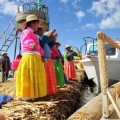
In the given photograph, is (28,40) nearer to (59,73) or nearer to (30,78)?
(30,78)

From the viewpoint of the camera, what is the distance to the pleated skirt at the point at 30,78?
201 inches

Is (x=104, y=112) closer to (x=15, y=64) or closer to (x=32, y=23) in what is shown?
(x=32, y=23)

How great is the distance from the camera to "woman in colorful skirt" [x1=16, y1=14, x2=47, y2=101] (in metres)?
5.10

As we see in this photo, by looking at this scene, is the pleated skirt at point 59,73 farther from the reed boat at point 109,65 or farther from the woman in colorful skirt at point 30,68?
the reed boat at point 109,65

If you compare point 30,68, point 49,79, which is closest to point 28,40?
point 30,68

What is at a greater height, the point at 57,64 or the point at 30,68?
the point at 57,64

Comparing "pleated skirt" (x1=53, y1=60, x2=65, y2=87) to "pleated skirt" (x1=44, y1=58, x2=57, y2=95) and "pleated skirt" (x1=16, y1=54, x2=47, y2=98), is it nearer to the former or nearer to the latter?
"pleated skirt" (x1=44, y1=58, x2=57, y2=95)

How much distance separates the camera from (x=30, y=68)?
5.20 meters

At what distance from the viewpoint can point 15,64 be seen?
5.84 meters

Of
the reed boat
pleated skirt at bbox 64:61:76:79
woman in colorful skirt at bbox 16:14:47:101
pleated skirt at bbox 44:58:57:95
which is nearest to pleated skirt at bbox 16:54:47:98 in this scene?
woman in colorful skirt at bbox 16:14:47:101

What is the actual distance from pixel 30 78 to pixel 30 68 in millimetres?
189

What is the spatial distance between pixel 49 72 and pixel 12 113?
78.4 inches

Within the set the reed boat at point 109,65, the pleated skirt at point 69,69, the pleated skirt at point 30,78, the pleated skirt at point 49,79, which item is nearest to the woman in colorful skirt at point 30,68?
the pleated skirt at point 30,78

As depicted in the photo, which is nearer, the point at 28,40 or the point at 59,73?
the point at 28,40
